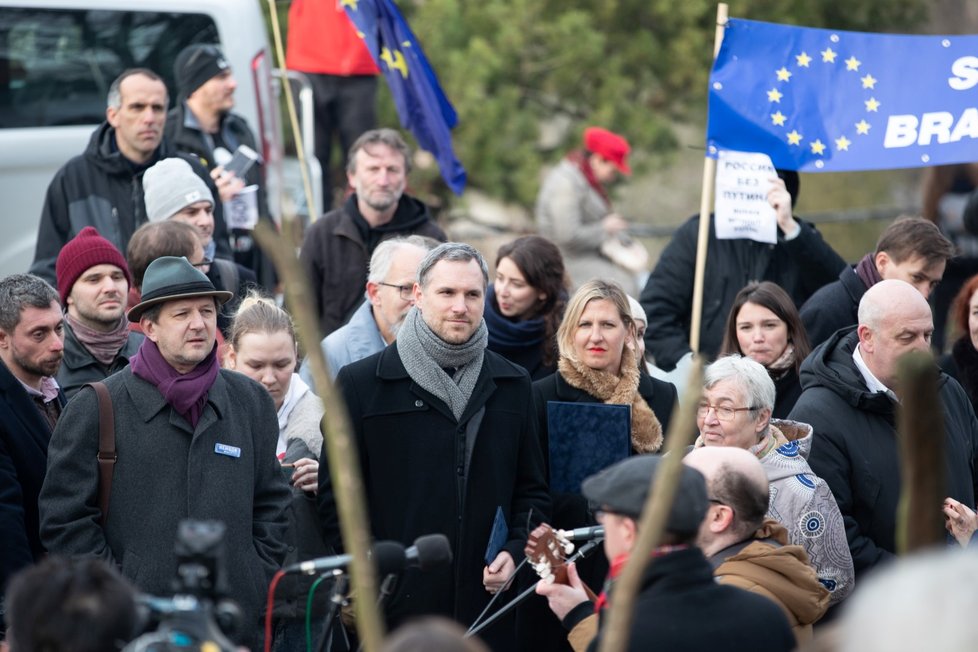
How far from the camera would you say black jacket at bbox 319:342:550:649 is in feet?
19.2

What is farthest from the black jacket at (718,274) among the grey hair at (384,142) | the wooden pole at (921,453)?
the wooden pole at (921,453)

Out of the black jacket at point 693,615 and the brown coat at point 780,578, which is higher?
the black jacket at point 693,615

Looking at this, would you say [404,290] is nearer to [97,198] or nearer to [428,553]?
[97,198]

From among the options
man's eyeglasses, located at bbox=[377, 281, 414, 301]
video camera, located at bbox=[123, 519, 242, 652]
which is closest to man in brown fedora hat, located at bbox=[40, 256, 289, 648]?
man's eyeglasses, located at bbox=[377, 281, 414, 301]

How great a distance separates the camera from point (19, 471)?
561 cm

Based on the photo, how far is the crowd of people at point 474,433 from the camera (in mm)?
5070

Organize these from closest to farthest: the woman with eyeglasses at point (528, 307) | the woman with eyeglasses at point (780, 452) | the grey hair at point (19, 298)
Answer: the woman with eyeglasses at point (780, 452) → the grey hair at point (19, 298) → the woman with eyeglasses at point (528, 307)

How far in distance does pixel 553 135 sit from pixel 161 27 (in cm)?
554

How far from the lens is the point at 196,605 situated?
11.8 feet

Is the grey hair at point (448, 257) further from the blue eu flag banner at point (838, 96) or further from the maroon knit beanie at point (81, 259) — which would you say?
the blue eu flag banner at point (838, 96)

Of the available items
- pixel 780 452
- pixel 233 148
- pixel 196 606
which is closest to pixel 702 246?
pixel 780 452

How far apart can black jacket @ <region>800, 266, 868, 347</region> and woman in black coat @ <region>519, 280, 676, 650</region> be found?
1452mm

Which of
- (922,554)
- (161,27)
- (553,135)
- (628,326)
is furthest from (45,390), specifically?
(553,135)

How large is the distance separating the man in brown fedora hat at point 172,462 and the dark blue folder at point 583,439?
1161 mm
